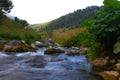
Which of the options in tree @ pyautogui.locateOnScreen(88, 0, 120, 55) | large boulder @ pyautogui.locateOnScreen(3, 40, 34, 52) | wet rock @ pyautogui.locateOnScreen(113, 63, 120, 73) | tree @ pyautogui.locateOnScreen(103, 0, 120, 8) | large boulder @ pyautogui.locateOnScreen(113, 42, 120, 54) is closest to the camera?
wet rock @ pyautogui.locateOnScreen(113, 63, 120, 73)

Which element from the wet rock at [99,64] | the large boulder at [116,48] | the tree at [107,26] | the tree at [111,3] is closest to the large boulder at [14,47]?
the wet rock at [99,64]

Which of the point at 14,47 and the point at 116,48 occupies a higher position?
the point at 14,47

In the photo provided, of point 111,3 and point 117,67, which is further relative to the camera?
point 111,3

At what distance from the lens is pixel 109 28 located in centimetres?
1224

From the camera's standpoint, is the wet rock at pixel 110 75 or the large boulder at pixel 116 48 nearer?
the wet rock at pixel 110 75

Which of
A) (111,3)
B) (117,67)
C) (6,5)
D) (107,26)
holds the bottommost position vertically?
(117,67)

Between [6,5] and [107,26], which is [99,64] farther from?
[6,5]

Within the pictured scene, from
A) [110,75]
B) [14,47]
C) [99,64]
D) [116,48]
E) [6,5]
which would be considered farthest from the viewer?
[6,5]

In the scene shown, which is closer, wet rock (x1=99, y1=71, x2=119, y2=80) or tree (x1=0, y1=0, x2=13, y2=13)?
wet rock (x1=99, y1=71, x2=119, y2=80)

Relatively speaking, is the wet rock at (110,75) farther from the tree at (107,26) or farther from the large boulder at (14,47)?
the large boulder at (14,47)

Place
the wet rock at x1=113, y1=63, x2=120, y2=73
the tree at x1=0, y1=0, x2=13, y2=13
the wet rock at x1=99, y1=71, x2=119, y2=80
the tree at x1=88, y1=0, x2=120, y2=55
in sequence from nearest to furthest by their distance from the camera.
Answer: the wet rock at x1=99, y1=71, x2=119, y2=80
the wet rock at x1=113, y1=63, x2=120, y2=73
the tree at x1=88, y1=0, x2=120, y2=55
the tree at x1=0, y1=0, x2=13, y2=13

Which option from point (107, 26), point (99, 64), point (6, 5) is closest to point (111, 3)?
point (107, 26)

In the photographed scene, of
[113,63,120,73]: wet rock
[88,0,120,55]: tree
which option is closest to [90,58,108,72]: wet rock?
[88,0,120,55]: tree

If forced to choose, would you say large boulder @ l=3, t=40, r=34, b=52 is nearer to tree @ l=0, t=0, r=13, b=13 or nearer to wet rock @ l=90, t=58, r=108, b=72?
wet rock @ l=90, t=58, r=108, b=72
